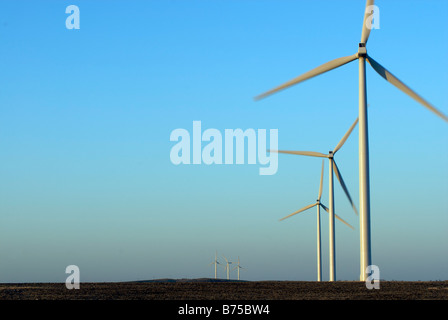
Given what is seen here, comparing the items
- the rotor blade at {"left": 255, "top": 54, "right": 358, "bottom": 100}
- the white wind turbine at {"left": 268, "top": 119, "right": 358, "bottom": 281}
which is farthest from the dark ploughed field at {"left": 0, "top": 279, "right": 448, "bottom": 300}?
the white wind turbine at {"left": 268, "top": 119, "right": 358, "bottom": 281}

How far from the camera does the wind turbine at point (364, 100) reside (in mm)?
53000

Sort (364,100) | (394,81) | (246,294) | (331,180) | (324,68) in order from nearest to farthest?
1. (246,294)
2. (364,100)
3. (394,81)
4. (324,68)
5. (331,180)

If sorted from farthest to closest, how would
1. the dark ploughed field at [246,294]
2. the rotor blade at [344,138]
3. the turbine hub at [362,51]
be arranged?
the rotor blade at [344,138] < the turbine hub at [362,51] < the dark ploughed field at [246,294]

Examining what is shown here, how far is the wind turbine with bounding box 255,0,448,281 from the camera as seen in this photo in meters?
53.0

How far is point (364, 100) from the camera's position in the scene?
5531cm

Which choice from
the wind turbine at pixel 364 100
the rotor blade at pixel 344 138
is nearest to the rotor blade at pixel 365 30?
the wind turbine at pixel 364 100

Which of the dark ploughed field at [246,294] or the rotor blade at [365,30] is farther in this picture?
the rotor blade at [365,30]

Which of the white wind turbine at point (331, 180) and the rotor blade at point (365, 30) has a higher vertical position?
the rotor blade at point (365, 30)

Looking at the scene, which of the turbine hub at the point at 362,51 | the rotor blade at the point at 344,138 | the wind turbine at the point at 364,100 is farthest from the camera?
the rotor blade at the point at 344,138

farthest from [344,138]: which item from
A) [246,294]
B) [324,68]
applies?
[246,294]

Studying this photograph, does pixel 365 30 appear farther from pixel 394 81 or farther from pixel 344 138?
pixel 344 138

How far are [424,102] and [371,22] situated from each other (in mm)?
9808

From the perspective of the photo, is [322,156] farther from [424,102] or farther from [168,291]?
[168,291]

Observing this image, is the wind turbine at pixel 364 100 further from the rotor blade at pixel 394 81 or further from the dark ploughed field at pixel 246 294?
the dark ploughed field at pixel 246 294
